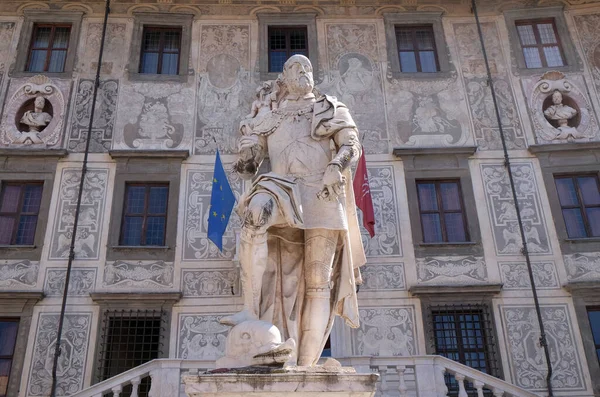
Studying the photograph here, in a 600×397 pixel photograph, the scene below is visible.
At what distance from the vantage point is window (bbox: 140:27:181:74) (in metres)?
16.3

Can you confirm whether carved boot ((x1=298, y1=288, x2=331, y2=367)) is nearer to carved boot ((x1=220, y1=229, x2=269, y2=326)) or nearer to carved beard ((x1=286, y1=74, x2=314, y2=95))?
carved boot ((x1=220, y1=229, x2=269, y2=326))

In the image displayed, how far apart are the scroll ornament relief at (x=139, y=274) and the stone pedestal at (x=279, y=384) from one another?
383 inches

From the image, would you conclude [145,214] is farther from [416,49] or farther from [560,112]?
[560,112]

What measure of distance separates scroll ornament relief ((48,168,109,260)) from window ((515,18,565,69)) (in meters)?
11.2

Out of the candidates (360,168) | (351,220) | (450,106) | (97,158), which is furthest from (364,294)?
(351,220)

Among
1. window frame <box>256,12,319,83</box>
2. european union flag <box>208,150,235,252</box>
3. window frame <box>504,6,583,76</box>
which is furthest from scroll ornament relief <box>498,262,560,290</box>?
window frame <box>256,12,319,83</box>

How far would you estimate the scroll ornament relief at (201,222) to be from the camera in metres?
13.9

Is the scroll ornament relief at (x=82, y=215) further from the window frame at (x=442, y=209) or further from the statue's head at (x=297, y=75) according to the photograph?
the statue's head at (x=297, y=75)

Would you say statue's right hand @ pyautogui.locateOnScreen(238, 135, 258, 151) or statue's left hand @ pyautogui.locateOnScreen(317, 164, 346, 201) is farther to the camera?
statue's right hand @ pyautogui.locateOnScreen(238, 135, 258, 151)

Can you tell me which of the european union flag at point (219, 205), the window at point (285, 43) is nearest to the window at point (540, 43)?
the window at point (285, 43)

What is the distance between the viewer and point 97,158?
583 inches

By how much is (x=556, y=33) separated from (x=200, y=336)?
39.7ft

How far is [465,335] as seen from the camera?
13.2m

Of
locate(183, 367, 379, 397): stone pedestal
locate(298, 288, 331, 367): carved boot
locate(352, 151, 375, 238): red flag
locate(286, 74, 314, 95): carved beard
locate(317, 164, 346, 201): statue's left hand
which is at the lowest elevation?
locate(183, 367, 379, 397): stone pedestal
